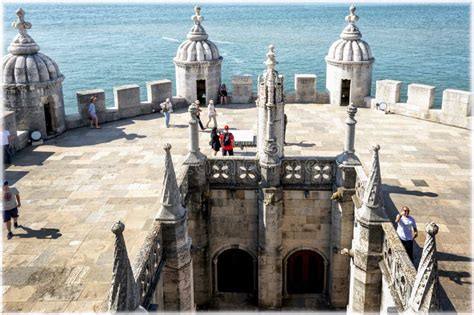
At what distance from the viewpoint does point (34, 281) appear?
35.0 ft

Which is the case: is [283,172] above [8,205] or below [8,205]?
above

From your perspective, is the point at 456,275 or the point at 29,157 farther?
the point at 29,157

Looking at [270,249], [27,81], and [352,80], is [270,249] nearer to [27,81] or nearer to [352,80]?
[352,80]

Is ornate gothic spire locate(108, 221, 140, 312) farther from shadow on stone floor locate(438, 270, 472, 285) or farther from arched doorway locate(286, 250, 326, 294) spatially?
arched doorway locate(286, 250, 326, 294)

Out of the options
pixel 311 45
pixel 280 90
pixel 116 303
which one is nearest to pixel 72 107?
pixel 280 90

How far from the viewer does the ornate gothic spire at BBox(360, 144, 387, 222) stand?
430 inches

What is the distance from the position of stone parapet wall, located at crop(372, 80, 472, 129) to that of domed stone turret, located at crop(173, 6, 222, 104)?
7.21 m

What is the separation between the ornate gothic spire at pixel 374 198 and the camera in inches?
430

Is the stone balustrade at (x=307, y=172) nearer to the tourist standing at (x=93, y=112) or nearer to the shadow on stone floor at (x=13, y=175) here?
the shadow on stone floor at (x=13, y=175)

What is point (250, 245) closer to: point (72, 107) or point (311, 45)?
point (72, 107)

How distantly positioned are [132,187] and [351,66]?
12106mm

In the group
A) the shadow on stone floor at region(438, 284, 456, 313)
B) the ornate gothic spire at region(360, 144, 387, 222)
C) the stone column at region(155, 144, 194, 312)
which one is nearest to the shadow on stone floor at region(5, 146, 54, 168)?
the stone column at region(155, 144, 194, 312)

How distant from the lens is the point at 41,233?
1264 cm

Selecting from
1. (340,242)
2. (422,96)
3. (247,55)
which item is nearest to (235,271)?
(340,242)
